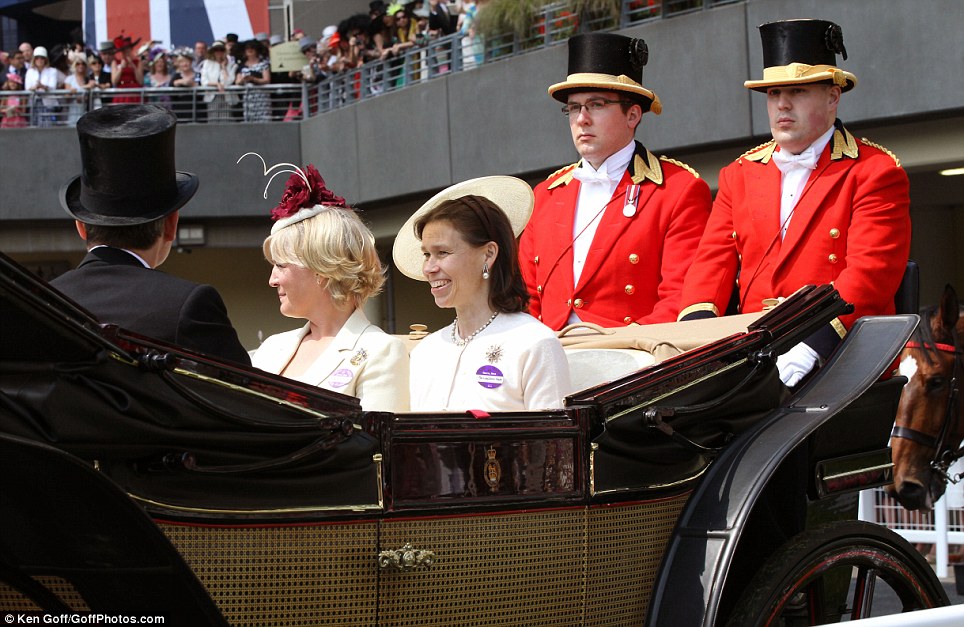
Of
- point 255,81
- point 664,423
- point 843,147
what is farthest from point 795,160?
point 255,81

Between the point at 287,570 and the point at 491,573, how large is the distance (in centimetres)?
46

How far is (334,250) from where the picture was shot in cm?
330

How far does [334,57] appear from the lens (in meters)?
14.5

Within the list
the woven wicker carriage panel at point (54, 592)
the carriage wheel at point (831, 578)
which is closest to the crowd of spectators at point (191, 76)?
the carriage wheel at point (831, 578)

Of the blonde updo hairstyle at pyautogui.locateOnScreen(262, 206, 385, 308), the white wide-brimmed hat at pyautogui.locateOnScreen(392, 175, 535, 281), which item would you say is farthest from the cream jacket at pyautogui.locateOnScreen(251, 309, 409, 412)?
the white wide-brimmed hat at pyautogui.locateOnScreen(392, 175, 535, 281)

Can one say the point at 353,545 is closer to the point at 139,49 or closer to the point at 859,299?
the point at 859,299

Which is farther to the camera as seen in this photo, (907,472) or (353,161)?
(353,161)

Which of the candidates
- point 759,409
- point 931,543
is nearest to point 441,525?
point 759,409

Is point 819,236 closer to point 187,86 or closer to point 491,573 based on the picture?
point 491,573

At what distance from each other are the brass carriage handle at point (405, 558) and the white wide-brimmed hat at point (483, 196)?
1.04 meters

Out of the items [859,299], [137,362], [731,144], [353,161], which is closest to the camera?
[137,362]

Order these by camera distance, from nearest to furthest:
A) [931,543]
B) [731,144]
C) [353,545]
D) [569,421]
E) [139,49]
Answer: [353,545]
[569,421]
[931,543]
[731,144]
[139,49]

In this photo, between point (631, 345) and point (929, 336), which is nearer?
point (631, 345)

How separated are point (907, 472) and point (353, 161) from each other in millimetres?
9546
